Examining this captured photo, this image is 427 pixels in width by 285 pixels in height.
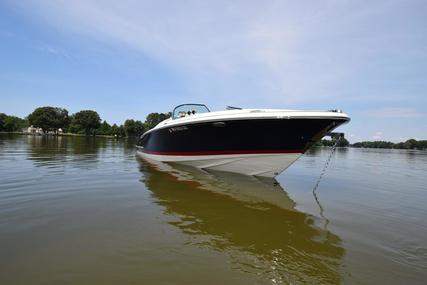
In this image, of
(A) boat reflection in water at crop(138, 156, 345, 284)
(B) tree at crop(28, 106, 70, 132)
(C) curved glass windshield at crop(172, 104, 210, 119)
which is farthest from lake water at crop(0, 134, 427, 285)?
(B) tree at crop(28, 106, 70, 132)

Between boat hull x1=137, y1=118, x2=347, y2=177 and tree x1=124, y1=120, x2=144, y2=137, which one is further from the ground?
tree x1=124, y1=120, x2=144, y2=137

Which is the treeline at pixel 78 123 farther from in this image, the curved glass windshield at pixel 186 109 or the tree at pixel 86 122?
the curved glass windshield at pixel 186 109

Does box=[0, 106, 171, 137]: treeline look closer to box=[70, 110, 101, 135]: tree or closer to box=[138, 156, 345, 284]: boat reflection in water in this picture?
box=[70, 110, 101, 135]: tree

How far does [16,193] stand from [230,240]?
4199mm

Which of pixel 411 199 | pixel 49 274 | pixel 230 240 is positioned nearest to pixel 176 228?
pixel 230 240

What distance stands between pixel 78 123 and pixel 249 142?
105 m

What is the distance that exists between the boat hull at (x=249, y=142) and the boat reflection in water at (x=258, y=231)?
2.09m

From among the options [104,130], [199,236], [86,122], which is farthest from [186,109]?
[104,130]

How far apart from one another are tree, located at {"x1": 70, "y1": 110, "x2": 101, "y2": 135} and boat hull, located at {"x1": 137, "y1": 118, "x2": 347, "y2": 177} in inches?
3897

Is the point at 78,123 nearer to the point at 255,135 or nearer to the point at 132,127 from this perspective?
the point at 132,127

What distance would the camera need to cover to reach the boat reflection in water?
2.83m

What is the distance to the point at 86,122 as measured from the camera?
10062 cm

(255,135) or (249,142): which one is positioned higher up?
(255,135)

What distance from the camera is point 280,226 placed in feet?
13.8
